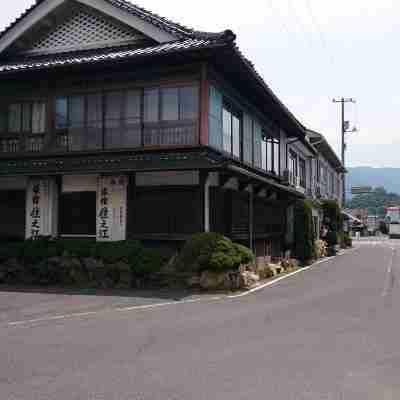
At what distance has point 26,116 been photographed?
17578mm

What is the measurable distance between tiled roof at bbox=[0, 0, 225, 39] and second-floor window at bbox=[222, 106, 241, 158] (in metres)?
2.82

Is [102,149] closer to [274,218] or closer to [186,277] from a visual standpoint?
[186,277]

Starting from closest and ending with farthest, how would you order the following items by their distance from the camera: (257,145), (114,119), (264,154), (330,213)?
(114,119), (257,145), (264,154), (330,213)

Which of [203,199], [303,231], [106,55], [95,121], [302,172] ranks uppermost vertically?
[106,55]

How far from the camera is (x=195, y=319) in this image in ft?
30.9

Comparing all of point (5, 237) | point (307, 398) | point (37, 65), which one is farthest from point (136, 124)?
point (307, 398)

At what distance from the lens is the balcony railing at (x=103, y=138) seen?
15.3 meters

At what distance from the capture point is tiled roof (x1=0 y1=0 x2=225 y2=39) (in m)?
15.7

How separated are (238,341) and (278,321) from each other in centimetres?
181

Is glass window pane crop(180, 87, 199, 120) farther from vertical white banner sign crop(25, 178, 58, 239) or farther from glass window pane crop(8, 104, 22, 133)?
glass window pane crop(8, 104, 22, 133)

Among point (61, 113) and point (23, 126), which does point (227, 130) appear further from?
point (23, 126)

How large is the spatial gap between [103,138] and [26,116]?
3.37 metres

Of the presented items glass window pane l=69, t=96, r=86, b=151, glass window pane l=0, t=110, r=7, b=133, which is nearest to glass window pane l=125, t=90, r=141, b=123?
glass window pane l=69, t=96, r=86, b=151

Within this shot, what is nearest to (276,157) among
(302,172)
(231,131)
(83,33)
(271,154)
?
(271,154)
